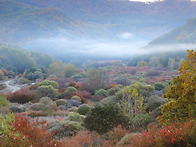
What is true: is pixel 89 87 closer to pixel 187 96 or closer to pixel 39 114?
pixel 39 114

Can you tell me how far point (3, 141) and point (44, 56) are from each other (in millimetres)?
119560

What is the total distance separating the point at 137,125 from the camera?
8719mm

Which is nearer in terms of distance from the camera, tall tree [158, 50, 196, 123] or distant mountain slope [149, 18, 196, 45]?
tall tree [158, 50, 196, 123]

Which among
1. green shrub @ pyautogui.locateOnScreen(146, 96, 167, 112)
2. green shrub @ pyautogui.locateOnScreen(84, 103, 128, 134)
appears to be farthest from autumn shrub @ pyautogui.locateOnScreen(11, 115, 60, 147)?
green shrub @ pyautogui.locateOnScreen(146, 96, 167, 112)

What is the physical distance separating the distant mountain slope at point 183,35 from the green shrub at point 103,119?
12232cm

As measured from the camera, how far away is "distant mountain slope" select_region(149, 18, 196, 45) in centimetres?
11800

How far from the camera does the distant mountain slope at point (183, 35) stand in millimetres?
118000

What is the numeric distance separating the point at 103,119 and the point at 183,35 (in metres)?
138

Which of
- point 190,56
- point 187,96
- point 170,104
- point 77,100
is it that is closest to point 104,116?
point 170,104

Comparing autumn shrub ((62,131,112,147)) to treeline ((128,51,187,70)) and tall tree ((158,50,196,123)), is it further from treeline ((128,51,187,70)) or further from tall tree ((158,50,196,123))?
treeline ((128,51,187,70))

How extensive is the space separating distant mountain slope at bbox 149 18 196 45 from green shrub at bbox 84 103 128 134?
122m

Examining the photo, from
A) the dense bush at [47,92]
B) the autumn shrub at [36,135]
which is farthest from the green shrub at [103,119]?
the dense bush at [47,92]

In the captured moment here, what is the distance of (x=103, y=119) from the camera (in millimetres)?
8203

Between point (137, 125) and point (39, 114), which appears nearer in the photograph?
point (137, 125)
